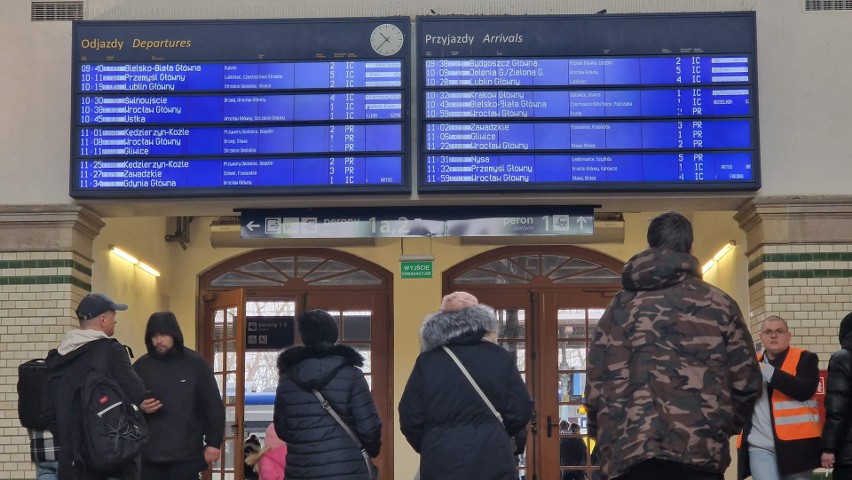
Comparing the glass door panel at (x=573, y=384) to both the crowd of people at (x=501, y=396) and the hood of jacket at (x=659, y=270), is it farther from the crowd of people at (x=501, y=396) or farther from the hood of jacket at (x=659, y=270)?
the hood of jacket at (x=659, y=270)

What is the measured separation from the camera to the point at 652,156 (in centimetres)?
870

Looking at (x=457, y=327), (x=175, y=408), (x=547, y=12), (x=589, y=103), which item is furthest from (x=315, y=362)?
(x=547, y=12)

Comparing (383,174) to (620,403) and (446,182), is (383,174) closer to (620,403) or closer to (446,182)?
(446,182)

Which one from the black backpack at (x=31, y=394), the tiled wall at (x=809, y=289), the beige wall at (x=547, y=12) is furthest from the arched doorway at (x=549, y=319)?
the black backpack at (x=31, y=394)

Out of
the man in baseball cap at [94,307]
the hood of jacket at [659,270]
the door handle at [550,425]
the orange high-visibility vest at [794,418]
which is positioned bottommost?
the door handle at [550,425]

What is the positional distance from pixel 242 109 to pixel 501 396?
3.98m

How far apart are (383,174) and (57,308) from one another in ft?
8.60

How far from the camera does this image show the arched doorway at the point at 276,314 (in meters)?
11.9

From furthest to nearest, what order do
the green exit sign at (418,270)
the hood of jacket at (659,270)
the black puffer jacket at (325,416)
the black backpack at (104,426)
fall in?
the green exit sign at (418,270) < the black puffer jacket at (325,416) < the black backpack at (104,426) < the hood of jacket at (659,270)

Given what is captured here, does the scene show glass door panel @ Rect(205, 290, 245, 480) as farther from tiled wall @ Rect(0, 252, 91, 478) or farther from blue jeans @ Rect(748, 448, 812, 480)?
blue jeans @ Rect(748, 448, 812, 480)

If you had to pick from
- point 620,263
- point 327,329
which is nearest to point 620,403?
point 327,329

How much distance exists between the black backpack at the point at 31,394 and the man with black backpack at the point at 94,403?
0.77 metres

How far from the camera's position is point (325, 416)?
618cm

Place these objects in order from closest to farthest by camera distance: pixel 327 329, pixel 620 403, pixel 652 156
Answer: pixel 620 403, pixel 327 329, pixel 652 156
